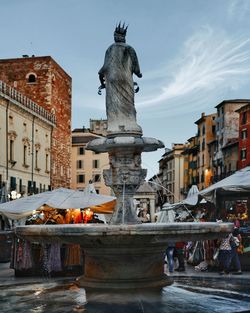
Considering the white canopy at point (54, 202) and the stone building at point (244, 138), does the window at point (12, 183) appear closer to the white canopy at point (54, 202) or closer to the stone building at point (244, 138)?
the stone building at point (244, 138)

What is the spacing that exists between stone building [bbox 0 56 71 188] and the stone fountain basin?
54.2 meters

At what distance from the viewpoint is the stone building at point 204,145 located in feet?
272

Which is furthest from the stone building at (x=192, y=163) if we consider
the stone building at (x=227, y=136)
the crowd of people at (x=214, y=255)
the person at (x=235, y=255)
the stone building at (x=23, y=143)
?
the person at (x=235, y=255)

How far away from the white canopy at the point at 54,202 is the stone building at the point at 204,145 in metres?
64.5

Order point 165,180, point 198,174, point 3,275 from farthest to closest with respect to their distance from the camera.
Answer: point 165,180, point 198,174, point 3,275

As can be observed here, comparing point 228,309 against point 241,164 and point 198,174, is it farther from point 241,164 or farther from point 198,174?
point 198,174

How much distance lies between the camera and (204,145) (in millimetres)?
85250

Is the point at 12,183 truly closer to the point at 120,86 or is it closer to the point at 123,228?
the point at 120,86

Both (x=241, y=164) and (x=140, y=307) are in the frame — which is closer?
(x=140, y=307)

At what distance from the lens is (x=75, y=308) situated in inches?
314

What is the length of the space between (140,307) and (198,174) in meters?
83.9

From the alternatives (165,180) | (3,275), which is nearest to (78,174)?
(165,180)

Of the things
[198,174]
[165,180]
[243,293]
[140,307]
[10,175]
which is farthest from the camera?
[165,180]

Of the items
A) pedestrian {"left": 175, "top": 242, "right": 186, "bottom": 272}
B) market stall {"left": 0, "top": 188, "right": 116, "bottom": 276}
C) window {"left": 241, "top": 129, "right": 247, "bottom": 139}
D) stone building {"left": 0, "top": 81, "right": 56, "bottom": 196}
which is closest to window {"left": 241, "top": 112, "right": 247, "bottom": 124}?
window {"left": 241, "top": 129, "right": 247, "bottom": 139}
